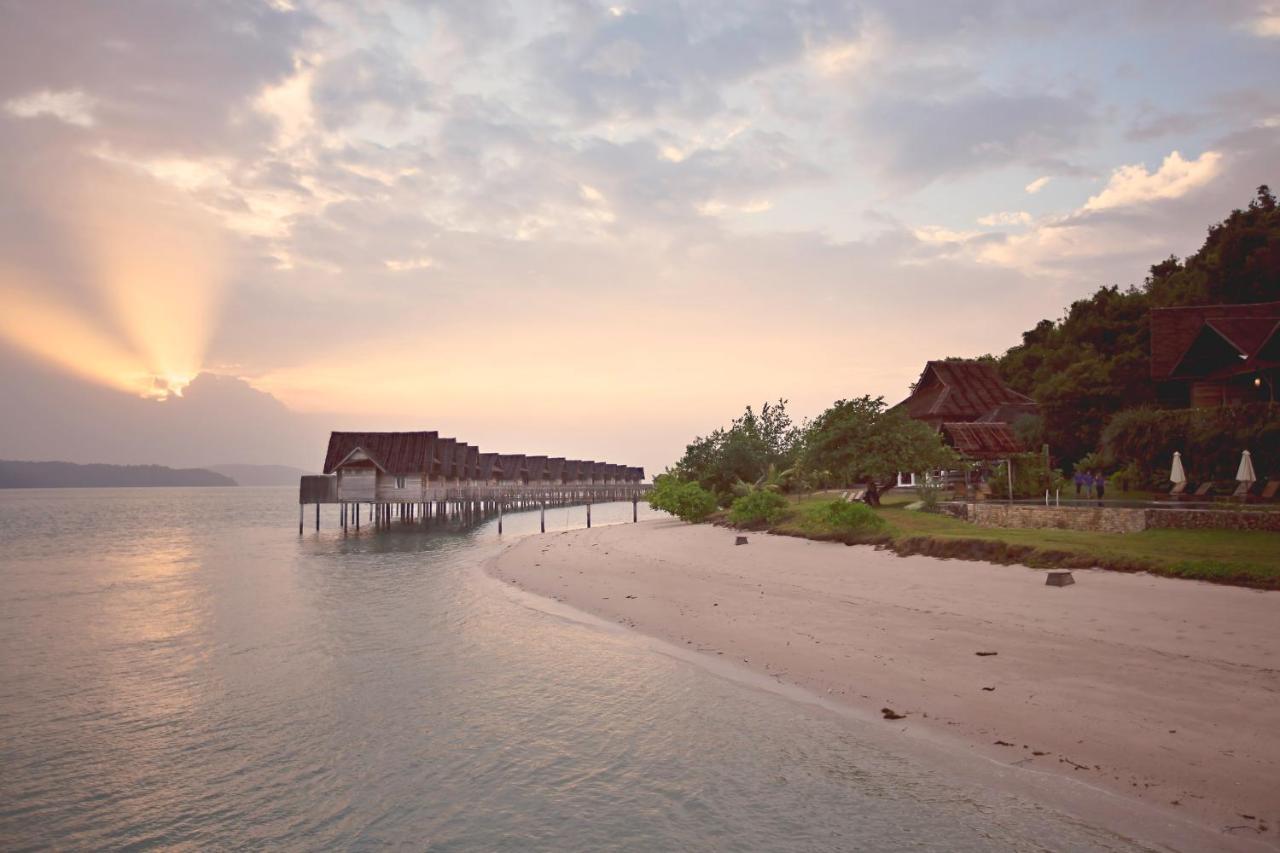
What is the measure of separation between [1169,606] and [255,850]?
44.5 ft

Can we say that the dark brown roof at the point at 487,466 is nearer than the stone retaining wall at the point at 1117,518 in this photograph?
No

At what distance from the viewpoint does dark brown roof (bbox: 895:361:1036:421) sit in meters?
44.0

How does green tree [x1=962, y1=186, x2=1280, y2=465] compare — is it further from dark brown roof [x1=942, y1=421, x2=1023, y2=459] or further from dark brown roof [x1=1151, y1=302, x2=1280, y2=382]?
dark brown roof [x1=942, y1=421, x2=1023, y2=459]

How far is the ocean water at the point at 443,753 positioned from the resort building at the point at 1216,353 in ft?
87.8

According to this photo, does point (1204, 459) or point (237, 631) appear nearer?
point (237, 631)

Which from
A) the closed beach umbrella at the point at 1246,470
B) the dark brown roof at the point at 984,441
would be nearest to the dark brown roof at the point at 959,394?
the dark brown roof at the point at 984,441

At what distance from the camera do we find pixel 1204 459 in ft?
78.4

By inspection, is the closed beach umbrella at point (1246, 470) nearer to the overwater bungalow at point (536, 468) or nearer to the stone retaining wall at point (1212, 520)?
the stone retaining wall at point (1212, 520)

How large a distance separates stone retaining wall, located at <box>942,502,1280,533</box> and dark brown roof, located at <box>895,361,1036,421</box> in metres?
21.6

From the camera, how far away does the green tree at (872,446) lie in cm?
2986

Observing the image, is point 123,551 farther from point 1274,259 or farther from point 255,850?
point 1274,259

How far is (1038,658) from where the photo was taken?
10.5 metres

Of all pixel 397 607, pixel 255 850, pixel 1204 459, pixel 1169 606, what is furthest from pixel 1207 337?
pixel 255 850

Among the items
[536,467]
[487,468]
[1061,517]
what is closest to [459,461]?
[487,468]
